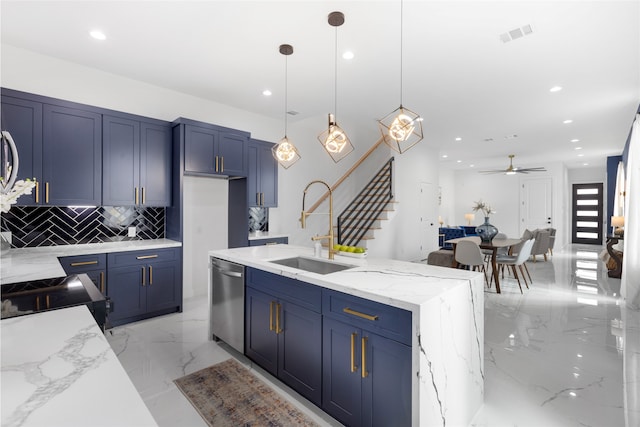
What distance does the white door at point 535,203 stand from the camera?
10.4 metres

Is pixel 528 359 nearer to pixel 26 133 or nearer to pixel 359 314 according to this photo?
pixel 359 314

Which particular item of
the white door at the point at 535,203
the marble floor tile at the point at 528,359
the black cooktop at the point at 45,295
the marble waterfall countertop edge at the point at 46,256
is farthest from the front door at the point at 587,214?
the black cooktop at the point at 45,295

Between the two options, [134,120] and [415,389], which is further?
[134,120]

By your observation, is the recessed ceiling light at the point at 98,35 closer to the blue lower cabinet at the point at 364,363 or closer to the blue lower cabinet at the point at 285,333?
the blue lower cabinet at the point at 285,333

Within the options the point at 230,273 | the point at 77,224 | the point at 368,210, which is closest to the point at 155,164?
the point at 77,224

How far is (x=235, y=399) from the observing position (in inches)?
86.6

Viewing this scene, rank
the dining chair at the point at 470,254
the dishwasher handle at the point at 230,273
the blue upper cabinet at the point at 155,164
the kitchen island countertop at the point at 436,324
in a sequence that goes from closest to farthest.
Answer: the kitchen island countertop at the point at 436,324 → the dishwasher handle at the point at 230,273 → the blue upper cabinet at the point at 155,164 → the dining chair at the point at 470,254

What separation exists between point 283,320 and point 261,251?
0.97 metres

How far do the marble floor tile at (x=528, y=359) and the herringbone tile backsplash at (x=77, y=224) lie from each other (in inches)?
46.0

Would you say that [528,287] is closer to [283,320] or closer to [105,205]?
[283,320]

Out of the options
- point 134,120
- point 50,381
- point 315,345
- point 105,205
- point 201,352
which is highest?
point 134,120

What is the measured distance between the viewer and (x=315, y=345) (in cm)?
200

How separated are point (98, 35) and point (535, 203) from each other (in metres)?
12.2

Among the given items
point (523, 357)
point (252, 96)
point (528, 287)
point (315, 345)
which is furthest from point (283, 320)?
point (528, 287)
